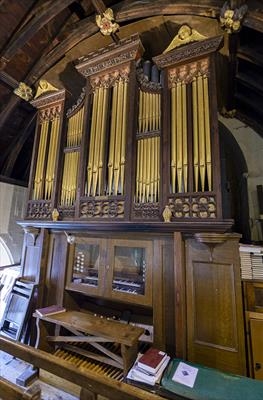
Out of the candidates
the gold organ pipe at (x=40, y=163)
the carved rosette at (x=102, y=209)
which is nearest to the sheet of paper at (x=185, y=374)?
the carved rosette at (x=102, y=209)

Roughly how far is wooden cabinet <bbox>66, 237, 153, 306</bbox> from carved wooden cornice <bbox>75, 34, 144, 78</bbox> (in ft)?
7.69

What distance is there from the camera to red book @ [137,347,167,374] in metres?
1.80

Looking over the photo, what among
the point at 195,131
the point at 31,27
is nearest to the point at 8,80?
the point at 31,27

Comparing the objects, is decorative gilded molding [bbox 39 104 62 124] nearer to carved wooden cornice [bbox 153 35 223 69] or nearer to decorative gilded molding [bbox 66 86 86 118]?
decorative gilded molding [bbox 66 86 86 118]

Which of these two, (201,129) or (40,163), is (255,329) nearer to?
(201,129)

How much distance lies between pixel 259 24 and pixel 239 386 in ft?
11.0

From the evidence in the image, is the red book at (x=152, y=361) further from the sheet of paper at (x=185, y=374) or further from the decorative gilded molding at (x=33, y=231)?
the decorative gilded molding at (x=33, y=231)

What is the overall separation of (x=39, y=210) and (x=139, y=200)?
163cm

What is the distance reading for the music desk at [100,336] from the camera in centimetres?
196

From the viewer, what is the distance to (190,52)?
2.38 metres

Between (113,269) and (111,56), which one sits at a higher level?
(111,56)

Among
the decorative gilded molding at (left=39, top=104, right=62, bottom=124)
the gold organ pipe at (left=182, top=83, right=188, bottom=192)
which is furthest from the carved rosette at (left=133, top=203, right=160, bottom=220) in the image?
the decorative gilded molding at (left=39, top=104, right=62, bottom=124)

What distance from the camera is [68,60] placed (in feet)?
11.1

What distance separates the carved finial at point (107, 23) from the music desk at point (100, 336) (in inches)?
136
